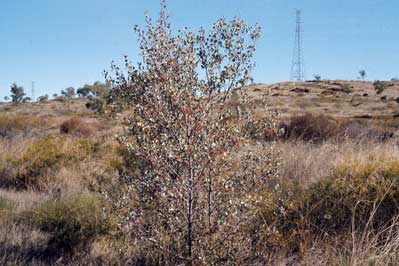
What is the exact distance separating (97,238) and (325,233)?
2.63 meters

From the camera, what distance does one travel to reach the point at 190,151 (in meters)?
3.88

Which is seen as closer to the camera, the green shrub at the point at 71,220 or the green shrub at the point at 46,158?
the green shrub at the point at 71,220

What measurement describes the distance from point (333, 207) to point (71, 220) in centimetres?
320

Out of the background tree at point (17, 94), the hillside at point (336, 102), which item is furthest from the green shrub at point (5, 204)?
the background tree at point (17, 94)

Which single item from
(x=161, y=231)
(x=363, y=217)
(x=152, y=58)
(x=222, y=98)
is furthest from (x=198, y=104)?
(x=363, y=217)

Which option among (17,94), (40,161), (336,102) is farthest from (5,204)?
(17,94)

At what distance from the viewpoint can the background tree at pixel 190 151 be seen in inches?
155

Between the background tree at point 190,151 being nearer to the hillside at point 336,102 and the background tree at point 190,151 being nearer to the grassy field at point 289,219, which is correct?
the grassy field at point 289,219

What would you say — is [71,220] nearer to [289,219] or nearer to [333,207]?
[289,219]

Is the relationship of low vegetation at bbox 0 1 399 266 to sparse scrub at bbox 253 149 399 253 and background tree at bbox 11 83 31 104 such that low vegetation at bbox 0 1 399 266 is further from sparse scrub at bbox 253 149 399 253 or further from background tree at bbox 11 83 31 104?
background tree at bbox 11 83 31 104

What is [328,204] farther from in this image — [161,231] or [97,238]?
[97,238]

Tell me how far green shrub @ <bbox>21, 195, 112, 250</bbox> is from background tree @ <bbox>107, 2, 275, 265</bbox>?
4.02 ft

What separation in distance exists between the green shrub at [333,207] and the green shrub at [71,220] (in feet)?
6.31

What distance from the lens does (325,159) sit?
7.54 metres
